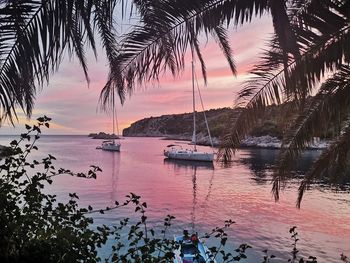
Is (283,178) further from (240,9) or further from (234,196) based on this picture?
(234,196)

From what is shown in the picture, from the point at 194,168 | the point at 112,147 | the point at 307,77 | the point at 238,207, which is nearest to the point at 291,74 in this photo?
the point at 307,77

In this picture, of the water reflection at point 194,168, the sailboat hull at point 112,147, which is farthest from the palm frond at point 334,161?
the sailboat hull at point 112,147

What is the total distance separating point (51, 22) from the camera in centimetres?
477

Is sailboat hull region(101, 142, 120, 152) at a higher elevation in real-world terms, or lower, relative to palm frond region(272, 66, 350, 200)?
lower

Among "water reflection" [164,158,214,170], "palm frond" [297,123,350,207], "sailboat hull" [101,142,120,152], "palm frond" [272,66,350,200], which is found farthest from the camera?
"sailboat hull" [101,142,120,152]

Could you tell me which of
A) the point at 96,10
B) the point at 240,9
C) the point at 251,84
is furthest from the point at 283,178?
the point at 96,10

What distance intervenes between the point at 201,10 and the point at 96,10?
1423 mm

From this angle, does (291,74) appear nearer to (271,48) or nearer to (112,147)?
(271,48)

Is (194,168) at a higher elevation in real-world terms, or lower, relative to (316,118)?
lower

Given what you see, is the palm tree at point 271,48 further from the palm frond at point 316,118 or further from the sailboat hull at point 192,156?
the sailboat hull at point 192,156

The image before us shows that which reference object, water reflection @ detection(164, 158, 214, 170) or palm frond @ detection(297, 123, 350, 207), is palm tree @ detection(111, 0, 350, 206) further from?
water reflection @ detection(164, 158, 214, 170)

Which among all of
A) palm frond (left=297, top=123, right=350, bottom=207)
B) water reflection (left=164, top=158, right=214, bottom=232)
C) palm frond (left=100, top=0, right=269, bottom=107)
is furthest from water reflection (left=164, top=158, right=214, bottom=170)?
palm frond (left=100, top=0, right=269, bottom=107)

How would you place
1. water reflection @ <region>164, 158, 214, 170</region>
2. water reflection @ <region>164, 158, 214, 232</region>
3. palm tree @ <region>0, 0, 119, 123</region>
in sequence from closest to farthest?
1. palm tree @ <region>0, 0, 119, 123</region>
2. water reflection @ <region>164, 158, 214, 232</region>
3. water reflection @ <region>164, 158, 214, 170</region>

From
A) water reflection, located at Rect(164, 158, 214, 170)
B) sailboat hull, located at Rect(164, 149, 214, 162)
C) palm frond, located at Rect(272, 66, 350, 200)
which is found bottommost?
water reflection, located at Rect(164, 158, 214, 170)
